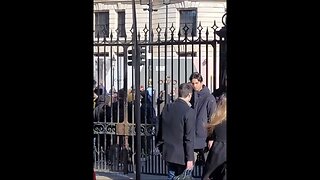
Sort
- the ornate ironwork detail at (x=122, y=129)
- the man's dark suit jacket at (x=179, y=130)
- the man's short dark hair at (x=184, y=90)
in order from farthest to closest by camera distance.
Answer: the ornate ironwork detail at (x=122, y=129)
the man's short dark hair at (x=184, y=90)
the man's dark suit jacket at (x=179, y=130)

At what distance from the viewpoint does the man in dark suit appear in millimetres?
7566

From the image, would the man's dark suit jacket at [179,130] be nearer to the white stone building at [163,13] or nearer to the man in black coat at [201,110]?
the man in black coat at [201,110]

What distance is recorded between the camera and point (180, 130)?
7590mm

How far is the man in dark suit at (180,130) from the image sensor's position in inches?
298

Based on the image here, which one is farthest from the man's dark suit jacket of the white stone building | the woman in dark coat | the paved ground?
the white stone building

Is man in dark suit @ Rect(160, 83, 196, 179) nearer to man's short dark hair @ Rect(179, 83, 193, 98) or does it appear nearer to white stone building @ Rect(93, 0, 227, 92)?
man's short dark hair @ Rect(179, 83, 193, 98)

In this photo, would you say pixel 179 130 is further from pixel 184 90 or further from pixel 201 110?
pixel 201 110

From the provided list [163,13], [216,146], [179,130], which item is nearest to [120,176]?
[179,130]

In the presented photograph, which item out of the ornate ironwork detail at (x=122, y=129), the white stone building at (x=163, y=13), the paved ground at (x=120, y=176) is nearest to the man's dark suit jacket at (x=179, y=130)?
the ornate ironwork detail at (x=122, y=129)
